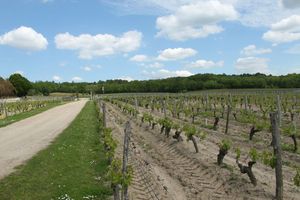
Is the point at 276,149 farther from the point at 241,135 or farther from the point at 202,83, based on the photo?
the point at 202,83

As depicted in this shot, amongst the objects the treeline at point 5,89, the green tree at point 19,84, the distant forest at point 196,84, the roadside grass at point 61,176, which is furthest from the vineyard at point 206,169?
the green tree at point 19,84

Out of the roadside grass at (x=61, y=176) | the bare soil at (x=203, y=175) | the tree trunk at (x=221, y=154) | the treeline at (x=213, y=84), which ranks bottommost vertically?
the bare soil at (x=203, y=175)

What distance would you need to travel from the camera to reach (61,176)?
11625 mm

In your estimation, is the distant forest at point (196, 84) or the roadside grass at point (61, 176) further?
the distant forest at point (196, 84)

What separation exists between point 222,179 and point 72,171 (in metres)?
4.64

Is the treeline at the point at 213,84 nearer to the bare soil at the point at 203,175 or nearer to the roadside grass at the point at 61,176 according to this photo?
the bare soil at the point at 203,175

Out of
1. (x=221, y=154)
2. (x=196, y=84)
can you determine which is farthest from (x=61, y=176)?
(x=196, y=84)

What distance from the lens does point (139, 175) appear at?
12141mm

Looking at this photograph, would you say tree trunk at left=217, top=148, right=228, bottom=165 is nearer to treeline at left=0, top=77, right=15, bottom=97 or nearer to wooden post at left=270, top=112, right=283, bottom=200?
wooden post at left=270, top=112, right=283, bottom=200

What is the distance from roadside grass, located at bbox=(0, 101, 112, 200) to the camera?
980 cm

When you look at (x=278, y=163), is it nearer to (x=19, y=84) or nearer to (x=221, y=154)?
(x=221, y=154)

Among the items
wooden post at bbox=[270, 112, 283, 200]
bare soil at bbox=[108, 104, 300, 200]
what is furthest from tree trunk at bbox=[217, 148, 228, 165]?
wooden post at bbox=[270, 112, 283, 200]

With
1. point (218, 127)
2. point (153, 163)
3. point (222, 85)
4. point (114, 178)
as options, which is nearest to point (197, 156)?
point (153, 163)

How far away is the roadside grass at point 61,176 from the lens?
32.1 ft
